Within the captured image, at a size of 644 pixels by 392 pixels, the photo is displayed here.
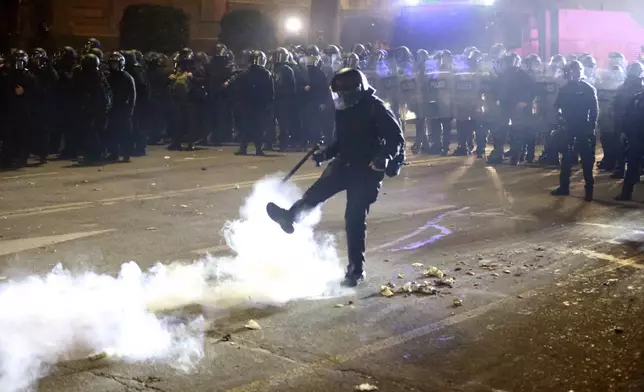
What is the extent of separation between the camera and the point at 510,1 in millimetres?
27891

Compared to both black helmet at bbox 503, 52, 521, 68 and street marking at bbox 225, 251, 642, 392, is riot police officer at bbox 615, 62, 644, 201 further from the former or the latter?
street marking at bbox 225, 251, 642, 392

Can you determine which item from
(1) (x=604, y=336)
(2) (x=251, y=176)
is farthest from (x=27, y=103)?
(1) (x=604, y=336)

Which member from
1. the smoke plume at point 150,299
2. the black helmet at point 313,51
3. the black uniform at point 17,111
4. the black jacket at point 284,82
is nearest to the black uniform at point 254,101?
the black jacket at point 284,82

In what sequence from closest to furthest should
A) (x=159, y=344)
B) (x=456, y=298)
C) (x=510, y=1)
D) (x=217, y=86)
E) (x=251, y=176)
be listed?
(x=159, y=344) → (x=456, y=298) → (x=251, y=176) → (x=217, y=86) → (x=510, y=1)

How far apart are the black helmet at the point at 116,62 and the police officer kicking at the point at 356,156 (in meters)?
9.27

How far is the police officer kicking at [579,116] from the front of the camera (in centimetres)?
1293

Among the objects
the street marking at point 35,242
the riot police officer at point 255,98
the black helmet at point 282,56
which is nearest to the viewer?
the street marking at point 35,242

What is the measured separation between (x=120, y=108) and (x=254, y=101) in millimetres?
3007

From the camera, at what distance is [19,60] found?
15.8 m

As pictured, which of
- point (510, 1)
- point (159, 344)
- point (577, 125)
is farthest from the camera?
point (510, 1)

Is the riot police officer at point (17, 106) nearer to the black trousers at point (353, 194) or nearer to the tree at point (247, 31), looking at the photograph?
the black trousers at point (353, 194)

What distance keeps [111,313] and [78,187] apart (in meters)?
7.30

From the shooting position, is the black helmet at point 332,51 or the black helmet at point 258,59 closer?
the black helmet at point 258,59

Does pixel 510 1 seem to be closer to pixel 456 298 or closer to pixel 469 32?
pixel 469 32
